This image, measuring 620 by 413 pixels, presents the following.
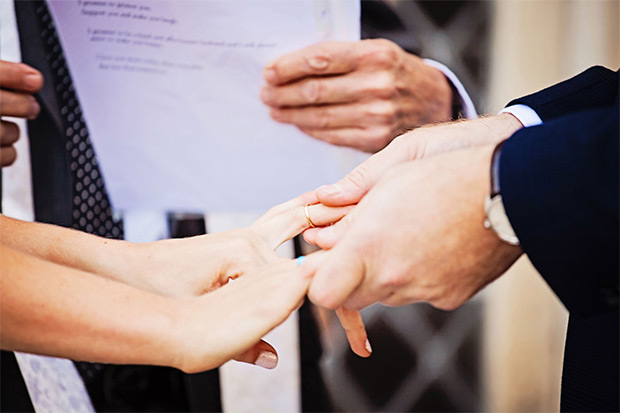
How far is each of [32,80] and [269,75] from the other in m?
0.32

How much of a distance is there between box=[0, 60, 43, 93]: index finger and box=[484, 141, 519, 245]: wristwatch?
0.62 m

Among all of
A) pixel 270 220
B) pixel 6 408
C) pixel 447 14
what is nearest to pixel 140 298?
pixel 270 220

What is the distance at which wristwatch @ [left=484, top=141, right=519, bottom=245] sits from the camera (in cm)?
49

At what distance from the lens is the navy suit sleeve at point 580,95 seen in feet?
2.04

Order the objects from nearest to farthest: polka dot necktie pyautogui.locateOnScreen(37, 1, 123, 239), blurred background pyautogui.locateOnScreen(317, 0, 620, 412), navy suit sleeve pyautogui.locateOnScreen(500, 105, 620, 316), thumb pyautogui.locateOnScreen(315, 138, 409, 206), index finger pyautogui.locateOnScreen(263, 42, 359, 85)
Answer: navy suit sleeve pyautogui.locateOnScreen(500, 105, 620, 316), thumb pyautogui.locateOnScreen(315, 138, 409, 206), index finger pyautogui.locateOnScreen(263, 42, 359, 85), polka dot necktie pyautogui.locateOnScreen(37, 1, 123, 239), blurred background pyautogui.locateOnScreen(317, 0, 620, 412)

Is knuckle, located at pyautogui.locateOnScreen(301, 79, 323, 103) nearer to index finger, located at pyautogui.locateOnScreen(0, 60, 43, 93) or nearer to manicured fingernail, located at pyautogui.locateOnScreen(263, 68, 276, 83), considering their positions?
manicured fingernail, located at pyautogui.locateOnScreen(263, 68, 276, 83)

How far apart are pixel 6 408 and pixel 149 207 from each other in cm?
37

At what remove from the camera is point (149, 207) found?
971 millimetres

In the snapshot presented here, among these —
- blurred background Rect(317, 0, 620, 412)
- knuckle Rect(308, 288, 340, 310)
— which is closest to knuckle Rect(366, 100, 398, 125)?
blurred background Rect(317, 0, 620, 412)

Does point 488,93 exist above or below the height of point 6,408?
above

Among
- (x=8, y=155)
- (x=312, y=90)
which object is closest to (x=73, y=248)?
(x=8, y=155)

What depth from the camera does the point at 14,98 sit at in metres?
0.79

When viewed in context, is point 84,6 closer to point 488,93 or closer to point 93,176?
point 93,176

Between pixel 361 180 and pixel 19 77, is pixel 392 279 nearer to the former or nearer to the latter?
pixel 361 180
